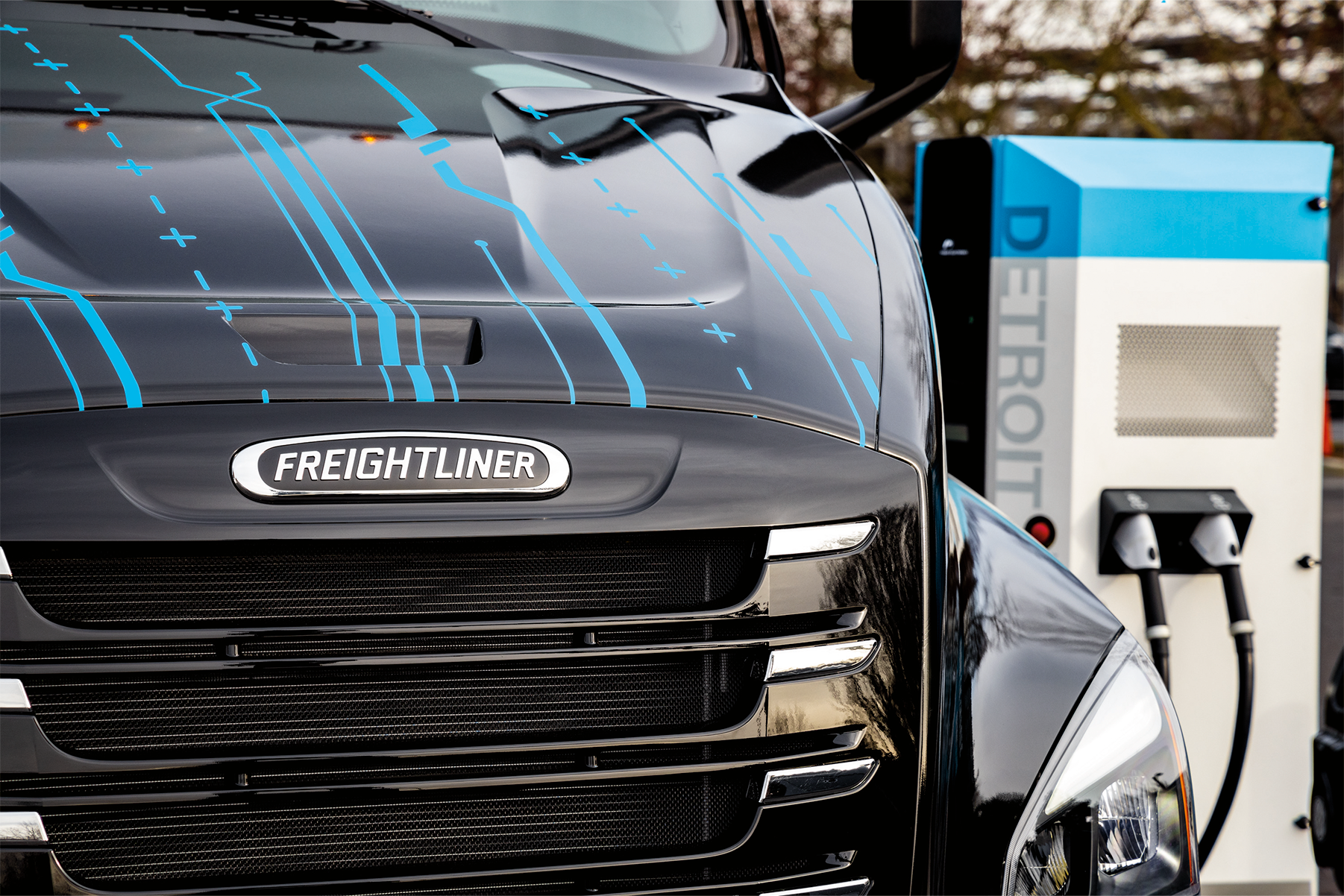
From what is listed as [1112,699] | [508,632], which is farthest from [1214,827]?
[508,632]

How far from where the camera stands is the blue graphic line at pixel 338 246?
1.52 meters

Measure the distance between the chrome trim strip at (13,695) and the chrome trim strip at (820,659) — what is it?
885 mm

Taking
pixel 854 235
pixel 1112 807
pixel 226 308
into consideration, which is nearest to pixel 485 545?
pixel 226 308

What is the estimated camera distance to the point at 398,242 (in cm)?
167

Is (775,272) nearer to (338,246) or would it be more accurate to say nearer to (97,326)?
(338,246)

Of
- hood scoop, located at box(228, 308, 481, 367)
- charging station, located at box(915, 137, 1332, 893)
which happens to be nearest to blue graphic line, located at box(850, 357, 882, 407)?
hood scoop, located at box(228, 308, 481, 367)

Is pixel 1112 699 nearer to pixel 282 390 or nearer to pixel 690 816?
pixel 690 816

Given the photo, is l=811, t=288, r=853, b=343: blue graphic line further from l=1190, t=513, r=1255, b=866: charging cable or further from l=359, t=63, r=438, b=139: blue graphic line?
l=1190, t=513, r=1255, b=866: charging cable

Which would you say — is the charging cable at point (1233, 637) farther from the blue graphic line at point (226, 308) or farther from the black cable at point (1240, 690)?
the blue graphic line at point (226, 308)

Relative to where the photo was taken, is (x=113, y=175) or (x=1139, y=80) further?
(x=1139, y=80)

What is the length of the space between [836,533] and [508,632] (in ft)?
1.45

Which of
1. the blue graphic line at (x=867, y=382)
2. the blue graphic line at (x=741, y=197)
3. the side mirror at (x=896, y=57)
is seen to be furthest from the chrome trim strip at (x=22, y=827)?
the side mirror at (x=896, y=57)

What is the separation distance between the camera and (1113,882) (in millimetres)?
1752

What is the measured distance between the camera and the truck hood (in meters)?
1.48
